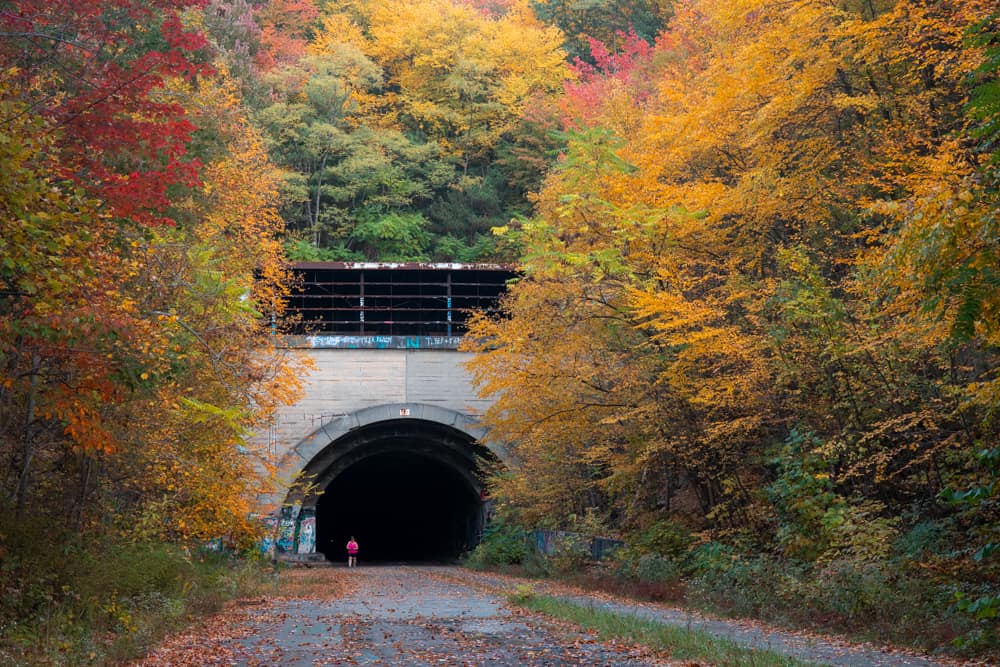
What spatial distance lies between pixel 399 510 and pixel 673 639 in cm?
5303

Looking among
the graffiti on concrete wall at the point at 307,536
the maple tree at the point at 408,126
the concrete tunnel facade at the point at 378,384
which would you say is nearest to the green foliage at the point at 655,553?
the concrete tunnel facade at the point at 378,384

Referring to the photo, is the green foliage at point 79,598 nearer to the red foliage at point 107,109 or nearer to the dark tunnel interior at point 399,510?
the red foliage at point 107,109

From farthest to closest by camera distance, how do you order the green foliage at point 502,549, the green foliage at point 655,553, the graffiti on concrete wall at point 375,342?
the graffiti on concrete wall at point 375,342 < the green foliage at point 502,549 < the green foliage at point 655,553

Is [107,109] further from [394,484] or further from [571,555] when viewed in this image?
[394,484]

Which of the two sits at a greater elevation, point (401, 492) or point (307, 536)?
point (401, 492)

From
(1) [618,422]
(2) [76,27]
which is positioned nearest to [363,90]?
(1) [618,422]

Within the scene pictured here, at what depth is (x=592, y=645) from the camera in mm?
12430

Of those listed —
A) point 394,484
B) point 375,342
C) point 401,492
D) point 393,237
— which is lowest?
point 401,492

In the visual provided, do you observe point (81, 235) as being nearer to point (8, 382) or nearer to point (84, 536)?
point (8, 382)

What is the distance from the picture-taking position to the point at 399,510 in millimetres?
63812

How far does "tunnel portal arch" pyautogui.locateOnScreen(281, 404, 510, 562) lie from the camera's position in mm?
38844

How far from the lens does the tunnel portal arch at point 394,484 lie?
127ft

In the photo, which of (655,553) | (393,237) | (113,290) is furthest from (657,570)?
(393,237)

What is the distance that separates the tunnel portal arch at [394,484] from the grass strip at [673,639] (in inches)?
616
